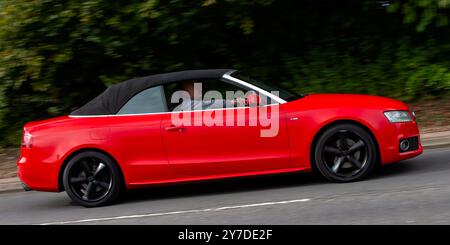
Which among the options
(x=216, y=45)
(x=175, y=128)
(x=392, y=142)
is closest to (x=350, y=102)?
(x=392, y=142)

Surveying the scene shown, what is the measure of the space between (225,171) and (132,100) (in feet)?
4.70

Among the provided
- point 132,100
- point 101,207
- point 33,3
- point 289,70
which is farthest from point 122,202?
point 289,70

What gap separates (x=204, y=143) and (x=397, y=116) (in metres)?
2.25

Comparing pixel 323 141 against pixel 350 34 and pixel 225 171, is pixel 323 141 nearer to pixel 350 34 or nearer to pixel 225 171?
pixel 225 171

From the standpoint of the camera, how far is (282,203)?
6.89m

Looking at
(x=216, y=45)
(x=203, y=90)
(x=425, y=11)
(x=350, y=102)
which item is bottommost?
(x=350, y=102)

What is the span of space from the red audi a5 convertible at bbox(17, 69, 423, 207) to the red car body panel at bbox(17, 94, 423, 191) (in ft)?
0.04

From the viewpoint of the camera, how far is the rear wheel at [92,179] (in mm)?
7555

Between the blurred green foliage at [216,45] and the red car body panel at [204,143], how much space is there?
3.62 m

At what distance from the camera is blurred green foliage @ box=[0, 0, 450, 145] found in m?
11.0

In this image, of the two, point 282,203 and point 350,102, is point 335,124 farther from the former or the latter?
point 282,203

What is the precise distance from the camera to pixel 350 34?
42.1 ft

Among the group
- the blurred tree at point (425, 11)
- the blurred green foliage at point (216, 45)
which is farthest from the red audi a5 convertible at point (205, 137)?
the blurred tree at point (425, 11)

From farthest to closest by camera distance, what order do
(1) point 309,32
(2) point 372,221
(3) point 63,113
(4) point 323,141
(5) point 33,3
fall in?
(1) point 309,32 → (3) point 63,113 → (5) point 33,3 → (4) point 323,141 → (2) point 372,221
